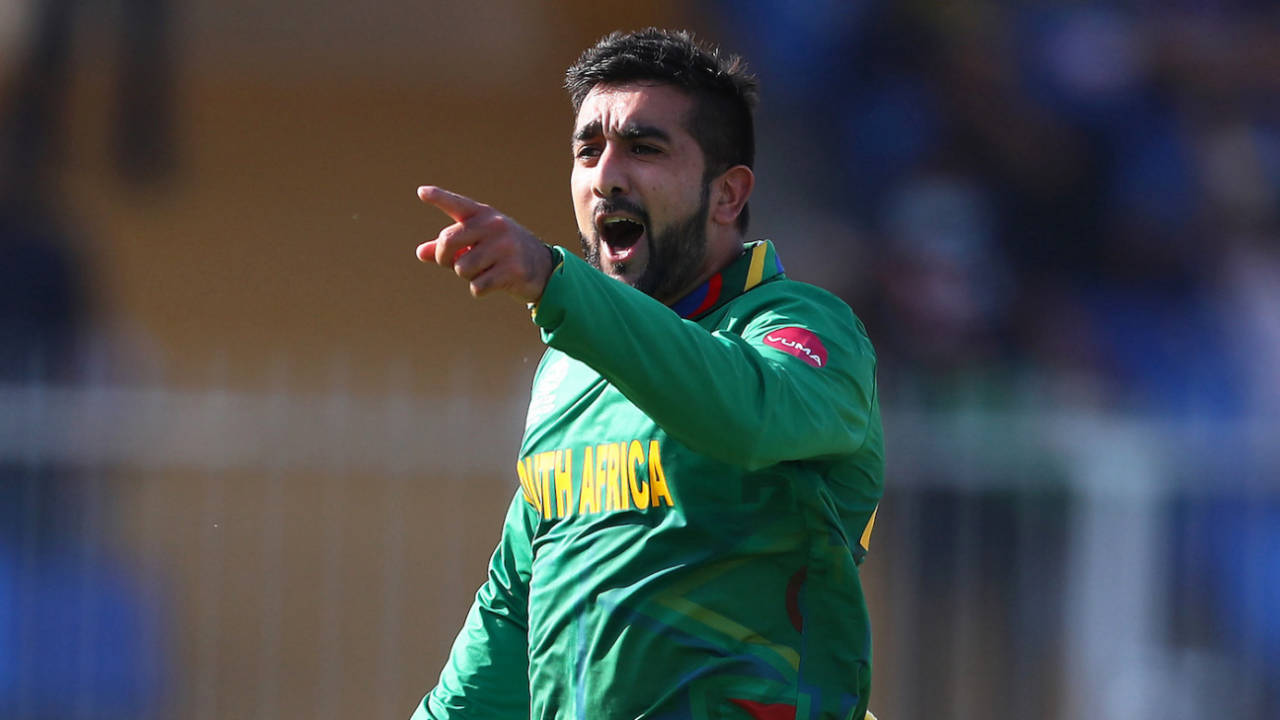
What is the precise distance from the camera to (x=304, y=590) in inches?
254

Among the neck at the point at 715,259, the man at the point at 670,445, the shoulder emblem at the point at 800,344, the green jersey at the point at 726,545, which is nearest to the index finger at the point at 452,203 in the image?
the man at the point at 670,445

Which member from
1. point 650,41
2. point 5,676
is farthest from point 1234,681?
point 5,676

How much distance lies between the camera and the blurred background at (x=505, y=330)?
591cm

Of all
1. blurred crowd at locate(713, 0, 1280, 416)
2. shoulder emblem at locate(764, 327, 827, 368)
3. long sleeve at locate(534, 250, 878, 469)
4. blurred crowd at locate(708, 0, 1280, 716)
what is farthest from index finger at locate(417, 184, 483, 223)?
blurred crowd at locate(713, 0, 1280, 416)

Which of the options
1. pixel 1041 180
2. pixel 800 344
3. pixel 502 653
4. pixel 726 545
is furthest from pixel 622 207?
pixel 1041 180

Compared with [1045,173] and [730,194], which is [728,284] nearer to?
[730,194]

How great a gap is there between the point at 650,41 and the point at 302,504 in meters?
3.64

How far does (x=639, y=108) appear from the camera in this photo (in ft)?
9.94

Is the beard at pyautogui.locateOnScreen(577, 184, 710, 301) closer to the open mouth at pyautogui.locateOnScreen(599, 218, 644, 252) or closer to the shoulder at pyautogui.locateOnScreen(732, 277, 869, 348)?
the open mouth at pyautogui.locateOnScreen(599, 218, 644, 252)

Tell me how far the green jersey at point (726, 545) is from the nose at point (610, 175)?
28cm

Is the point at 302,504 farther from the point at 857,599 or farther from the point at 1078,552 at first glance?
the point at 857,599

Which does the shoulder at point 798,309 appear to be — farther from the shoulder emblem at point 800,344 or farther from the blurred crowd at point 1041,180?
the blurred crowd at point 1041,180

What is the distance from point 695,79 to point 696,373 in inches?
39.0

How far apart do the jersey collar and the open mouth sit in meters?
0.15
